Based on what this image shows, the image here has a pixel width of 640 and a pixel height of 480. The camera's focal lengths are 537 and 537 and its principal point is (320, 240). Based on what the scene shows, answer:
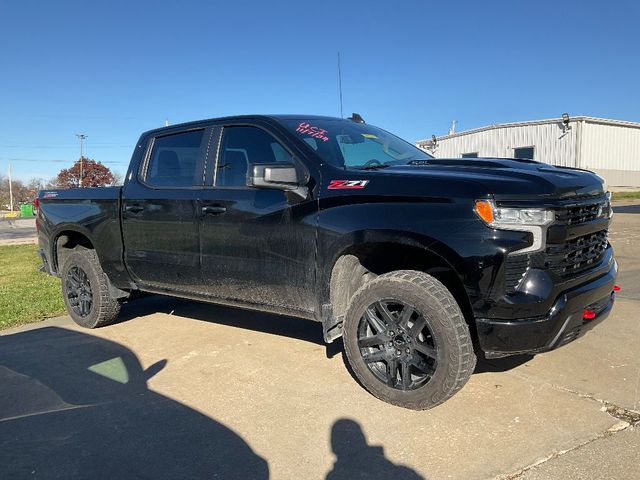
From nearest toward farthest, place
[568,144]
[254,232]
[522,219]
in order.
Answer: [522,219] → [254,232] → [568,144]

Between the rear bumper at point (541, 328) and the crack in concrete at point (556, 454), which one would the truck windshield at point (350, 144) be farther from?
the crack in concrete at point (556, 454)

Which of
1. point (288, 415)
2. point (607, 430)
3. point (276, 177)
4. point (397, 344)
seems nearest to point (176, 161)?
point (276, 177)

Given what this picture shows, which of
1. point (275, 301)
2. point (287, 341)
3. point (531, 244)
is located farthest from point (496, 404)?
point (287, 341)

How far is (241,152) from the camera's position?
173 inches

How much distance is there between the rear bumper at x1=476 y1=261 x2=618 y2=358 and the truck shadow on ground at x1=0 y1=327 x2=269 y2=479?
1.45 m

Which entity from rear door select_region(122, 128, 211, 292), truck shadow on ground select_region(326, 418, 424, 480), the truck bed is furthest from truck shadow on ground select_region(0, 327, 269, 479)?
the truck bed

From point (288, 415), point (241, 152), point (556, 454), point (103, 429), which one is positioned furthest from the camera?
point (241, 152)

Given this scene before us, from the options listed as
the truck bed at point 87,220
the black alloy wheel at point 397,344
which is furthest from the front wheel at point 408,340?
the truck bed at point 87,220

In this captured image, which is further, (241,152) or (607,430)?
(241,152)

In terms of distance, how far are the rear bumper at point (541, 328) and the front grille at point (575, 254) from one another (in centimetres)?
13

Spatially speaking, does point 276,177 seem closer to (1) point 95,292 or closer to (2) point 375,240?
(2) point 375,240

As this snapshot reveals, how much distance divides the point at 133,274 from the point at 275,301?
1848 mm

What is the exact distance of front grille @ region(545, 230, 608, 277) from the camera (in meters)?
3.03

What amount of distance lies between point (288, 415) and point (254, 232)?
1.36 meters
